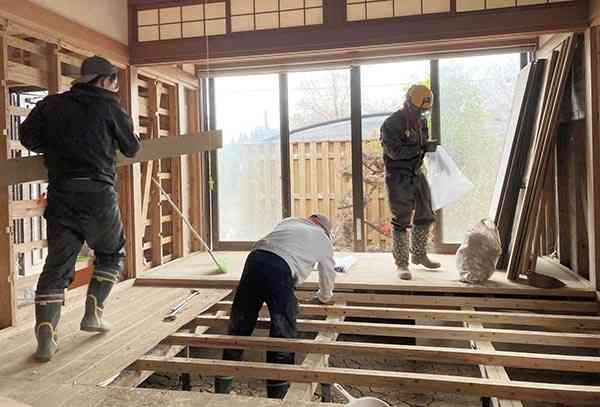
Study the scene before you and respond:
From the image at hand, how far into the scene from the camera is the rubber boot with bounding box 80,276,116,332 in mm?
2447

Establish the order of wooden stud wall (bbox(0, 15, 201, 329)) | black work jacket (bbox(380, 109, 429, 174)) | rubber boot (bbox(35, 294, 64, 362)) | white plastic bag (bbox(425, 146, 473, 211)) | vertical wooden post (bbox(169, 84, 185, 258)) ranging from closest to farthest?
rubber boot (bbox(35, 294, 64, 362)) → wooden stud wall (bbox(0, 15, 201, 329)) → black work jacket (bbox(380, 109, 429, 174)) → white plastic bag (bbox(425, 146, 473, 211)) → vertical wooden post (bbox(169, 84, 185, 258))

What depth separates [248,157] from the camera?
5.16m

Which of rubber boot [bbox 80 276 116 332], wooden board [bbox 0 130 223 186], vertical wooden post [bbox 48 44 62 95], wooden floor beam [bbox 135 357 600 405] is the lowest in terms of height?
wooden floor beam [bbox 135 357 600 405]

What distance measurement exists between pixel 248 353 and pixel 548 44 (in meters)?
3.39

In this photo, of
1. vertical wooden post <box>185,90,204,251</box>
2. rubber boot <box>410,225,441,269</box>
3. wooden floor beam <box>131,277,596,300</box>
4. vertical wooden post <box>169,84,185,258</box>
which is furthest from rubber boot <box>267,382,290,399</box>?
vertical wooden post <box>185,90,204,251</box>

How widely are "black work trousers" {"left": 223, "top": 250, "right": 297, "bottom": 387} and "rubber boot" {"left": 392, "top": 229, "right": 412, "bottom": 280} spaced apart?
138 centimetres

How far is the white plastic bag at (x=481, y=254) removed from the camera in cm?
329

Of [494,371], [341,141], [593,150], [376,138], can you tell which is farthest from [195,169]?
[494,371]

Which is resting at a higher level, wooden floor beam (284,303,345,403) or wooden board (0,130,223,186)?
wooden board (0,130,223,186)

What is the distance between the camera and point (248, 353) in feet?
11.5

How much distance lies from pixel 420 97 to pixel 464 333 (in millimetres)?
1749

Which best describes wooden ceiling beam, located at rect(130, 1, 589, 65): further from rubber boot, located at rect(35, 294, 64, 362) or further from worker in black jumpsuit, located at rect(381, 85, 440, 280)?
rubber boot, located at rect(35, 294, 64, 362)

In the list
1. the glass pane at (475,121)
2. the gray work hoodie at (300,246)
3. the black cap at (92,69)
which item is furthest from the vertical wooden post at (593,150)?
the black cap at (92,69)

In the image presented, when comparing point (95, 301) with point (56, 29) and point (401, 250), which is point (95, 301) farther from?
point (401, 250)
